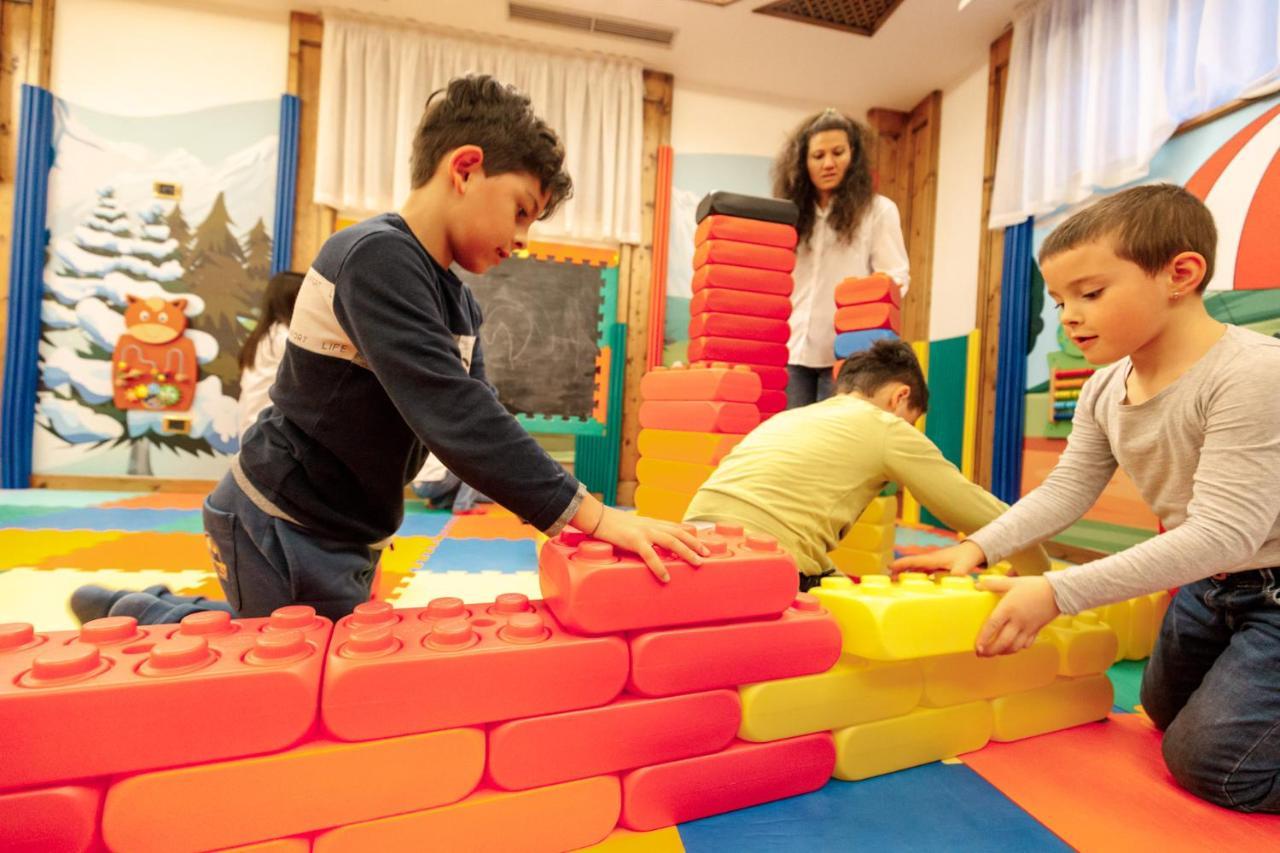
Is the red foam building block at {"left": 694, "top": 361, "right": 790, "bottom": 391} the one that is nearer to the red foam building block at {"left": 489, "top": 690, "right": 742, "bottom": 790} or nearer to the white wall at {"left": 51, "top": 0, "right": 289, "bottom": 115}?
the red foam building block at {"left": 489, "top": 690, "right": 742, "bottom": 790}

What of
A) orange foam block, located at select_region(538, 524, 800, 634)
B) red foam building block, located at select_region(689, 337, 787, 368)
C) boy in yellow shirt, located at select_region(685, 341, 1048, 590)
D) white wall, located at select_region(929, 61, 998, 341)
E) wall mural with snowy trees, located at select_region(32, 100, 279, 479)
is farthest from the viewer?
white wall, located at select_region(929, 61, 998, 341)

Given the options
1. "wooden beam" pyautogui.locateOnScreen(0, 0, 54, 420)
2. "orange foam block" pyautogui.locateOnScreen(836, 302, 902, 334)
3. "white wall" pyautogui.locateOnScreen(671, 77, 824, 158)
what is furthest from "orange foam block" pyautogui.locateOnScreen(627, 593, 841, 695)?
"wooden beam" pyautogui.locateOnScreen(0, 0, 54, 420)

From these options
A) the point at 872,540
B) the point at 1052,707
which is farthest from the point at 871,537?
the point at 1052,707

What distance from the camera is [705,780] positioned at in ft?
2.79

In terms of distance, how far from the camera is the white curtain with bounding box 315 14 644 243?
12.2ft

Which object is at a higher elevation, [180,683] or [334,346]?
[334,346]

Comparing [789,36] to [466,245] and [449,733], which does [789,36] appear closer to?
[466,245]

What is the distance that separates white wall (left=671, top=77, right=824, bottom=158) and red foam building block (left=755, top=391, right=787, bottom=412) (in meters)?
2.29

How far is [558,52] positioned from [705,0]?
99cm

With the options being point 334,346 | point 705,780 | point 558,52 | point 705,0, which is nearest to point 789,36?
point 705,0

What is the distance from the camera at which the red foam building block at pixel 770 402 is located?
104 inches

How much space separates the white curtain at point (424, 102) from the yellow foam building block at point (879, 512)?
103 inches

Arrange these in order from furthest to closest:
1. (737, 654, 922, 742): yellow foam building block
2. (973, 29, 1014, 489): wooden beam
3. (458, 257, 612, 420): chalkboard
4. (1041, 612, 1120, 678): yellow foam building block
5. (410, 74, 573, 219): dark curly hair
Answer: (458, 257, 612, 420): chalkboard < (973, 29, 1014, 489): wooden beam < (1041, 612, 1120, 678): yellow foam building block < (410, 74, 573, 219): dark curly hair < (737, 654, 922, 742): yellow foam building block

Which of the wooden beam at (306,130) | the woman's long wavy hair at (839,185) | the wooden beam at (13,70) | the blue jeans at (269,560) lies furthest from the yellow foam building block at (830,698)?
the wooden beam at (13,70)
